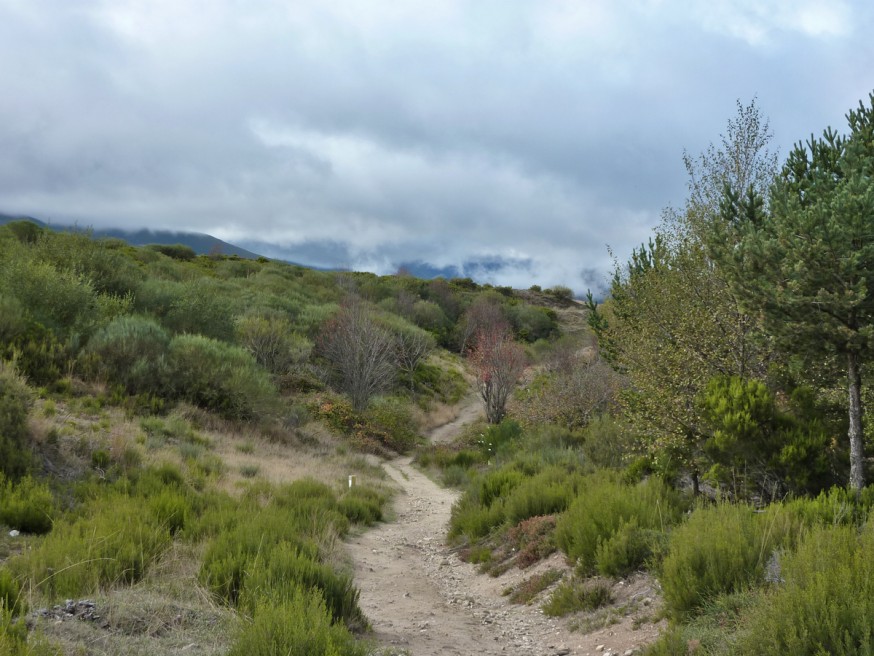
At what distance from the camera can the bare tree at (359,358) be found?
29188 mm

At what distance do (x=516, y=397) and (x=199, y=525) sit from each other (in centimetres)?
1953

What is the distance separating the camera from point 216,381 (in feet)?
59.0

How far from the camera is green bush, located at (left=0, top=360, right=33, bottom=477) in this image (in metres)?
8.55

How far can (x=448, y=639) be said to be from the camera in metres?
6.07

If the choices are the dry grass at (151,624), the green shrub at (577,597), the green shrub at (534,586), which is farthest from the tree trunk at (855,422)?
the dry grass at (151,624)

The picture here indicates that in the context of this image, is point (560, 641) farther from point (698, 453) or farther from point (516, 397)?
point (516, 397)

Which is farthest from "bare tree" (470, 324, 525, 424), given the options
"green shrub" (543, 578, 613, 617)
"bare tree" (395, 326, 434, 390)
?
"green shrub" (543, 578, 613, 617)

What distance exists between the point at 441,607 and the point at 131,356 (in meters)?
13.0

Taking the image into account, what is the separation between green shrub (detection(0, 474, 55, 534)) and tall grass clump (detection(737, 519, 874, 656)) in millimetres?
7731

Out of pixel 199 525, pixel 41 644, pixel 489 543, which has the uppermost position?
pixel 41 644

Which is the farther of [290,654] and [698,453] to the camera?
[698,453]

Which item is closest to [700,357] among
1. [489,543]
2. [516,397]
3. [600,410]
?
[489,543]

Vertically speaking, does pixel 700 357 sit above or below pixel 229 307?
below

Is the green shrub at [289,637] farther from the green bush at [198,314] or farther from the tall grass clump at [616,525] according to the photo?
the green bush at [198,314]
